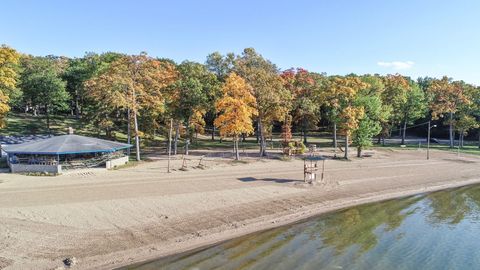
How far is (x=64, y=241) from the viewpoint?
64.5 feet

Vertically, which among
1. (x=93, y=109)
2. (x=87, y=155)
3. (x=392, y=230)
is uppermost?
(x=93, y=109)

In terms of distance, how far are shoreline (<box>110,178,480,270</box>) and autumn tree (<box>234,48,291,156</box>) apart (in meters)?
19.0

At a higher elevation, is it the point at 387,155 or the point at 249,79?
the point at 249,79

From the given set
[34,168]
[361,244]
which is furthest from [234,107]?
[361,244]

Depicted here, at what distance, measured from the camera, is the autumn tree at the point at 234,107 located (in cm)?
4400

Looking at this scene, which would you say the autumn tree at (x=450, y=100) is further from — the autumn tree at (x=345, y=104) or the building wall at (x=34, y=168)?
the building wall at (x=34, y=168)

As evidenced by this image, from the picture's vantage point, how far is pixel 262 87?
47.2 m

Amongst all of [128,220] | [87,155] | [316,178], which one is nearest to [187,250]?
[128,220]

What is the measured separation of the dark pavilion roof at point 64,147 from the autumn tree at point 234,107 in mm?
12158

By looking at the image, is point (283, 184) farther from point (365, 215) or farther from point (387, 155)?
point (387, 155)

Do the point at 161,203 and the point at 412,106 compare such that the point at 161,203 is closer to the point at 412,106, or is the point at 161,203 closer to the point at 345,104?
the point at 345,104

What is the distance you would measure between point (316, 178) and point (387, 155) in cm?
2312

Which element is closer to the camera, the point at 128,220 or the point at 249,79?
the point at 128,220

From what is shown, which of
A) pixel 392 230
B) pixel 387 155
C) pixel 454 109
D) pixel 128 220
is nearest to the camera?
pixel 128 220
